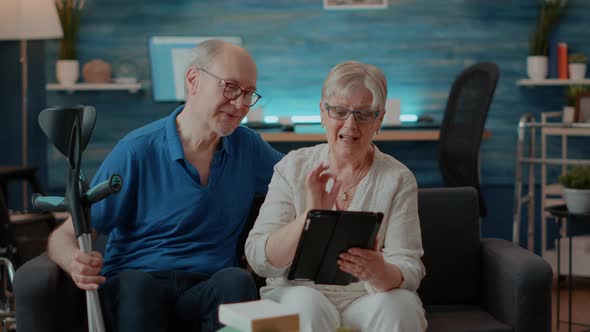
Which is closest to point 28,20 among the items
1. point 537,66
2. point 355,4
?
point 355,4

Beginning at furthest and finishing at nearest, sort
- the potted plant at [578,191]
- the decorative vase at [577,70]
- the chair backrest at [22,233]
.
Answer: the decorative vase at [577,70], the chair backrest at [22,233], the potted plant at [578,191]

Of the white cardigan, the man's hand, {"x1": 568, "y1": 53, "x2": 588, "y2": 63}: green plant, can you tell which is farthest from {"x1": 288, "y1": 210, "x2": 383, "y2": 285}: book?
{"x1": 568, "y1": 53, "x2": 588, "y2": 63}: green plant

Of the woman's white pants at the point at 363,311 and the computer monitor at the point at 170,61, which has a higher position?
the computer monitor at the point at 170,61

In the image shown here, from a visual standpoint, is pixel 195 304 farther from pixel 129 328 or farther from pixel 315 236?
pixel 315 236

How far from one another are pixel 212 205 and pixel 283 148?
328 cm

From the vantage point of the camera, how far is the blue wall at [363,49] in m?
5.75

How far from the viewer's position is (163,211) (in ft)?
7.48

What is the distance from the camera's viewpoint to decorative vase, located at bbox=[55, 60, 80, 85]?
5680 mm

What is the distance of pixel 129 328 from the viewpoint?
208cm

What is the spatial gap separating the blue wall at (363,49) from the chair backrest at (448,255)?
10.3ft

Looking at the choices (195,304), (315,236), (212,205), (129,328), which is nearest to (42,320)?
(129,328)

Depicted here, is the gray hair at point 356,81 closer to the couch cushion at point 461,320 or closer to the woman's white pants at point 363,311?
the woman's white pants at point 363,311

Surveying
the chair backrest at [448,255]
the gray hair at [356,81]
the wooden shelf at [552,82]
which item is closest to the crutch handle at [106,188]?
the gray hair at [356,81]

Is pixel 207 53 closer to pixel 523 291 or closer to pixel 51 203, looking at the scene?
pixel 51 203
